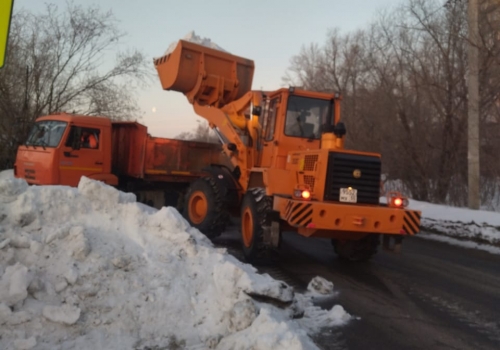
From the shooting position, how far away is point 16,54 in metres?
20.0

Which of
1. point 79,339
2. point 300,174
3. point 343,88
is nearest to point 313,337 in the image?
point 79,339

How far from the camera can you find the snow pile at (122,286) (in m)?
4.44

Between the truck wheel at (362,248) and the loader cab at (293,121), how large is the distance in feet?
6.35

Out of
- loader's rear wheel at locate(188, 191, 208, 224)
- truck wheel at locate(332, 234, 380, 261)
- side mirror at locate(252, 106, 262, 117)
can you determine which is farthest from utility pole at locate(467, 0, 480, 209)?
loader's rear wheel at locate(188, 191, 208, 224)

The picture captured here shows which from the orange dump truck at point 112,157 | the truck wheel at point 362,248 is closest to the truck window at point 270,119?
the orange dump truck at point 112,157

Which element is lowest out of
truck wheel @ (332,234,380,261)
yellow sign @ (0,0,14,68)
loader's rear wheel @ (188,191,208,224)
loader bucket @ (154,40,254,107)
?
truck wheel @ (332,234,380,261)

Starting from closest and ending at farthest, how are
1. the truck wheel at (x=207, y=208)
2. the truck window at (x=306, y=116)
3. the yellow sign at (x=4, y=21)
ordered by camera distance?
the yellow sign at (x=4, y=21) → the truck window at (x=306, y=116) → the truck wheel at (x=207, y=208)

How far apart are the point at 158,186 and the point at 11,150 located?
967cm

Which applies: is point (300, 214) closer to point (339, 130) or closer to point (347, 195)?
point (347, 195)

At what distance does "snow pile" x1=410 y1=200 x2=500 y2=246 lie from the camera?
38.4 feet

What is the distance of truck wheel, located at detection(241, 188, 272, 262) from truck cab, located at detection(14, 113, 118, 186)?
4360mm

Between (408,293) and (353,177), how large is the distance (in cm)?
211

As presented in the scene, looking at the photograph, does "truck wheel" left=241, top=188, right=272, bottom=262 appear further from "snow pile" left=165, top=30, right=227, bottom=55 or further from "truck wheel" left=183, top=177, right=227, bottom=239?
"snow pile" left=165, top=30, right=227, bottom=55

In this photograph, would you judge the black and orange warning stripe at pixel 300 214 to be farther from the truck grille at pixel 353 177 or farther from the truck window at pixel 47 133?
the truck window at pixel 47 133
